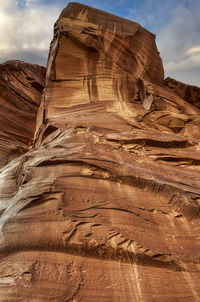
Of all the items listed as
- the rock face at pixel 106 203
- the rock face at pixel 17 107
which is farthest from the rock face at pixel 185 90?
the rock face at pixel 17 107

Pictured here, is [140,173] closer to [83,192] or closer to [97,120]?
[83,192]

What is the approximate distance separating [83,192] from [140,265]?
1532mm

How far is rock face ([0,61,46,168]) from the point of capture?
1162cm

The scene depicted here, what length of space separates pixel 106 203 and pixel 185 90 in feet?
43.1

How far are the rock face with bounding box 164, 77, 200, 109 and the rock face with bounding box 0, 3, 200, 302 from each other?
6.53 metres

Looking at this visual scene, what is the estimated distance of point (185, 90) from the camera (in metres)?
15.0

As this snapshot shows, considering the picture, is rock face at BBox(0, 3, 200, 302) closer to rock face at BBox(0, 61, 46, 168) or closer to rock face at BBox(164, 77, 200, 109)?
rock face at BBox(0, 61, 46, 168)

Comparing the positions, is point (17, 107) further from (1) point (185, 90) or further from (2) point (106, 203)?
(2) point (106, 203)

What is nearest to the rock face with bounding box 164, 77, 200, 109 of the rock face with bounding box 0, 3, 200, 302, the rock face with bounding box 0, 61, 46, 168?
the rock face with bounding box 0, 3, 200, 302

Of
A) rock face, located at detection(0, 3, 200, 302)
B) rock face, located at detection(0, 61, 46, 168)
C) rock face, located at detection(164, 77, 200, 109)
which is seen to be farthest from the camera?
rock face, located at detection(164, 77, 200, 109)

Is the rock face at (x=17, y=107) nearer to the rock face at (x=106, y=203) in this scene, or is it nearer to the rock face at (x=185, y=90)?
the rock face at (x=106, y=203)

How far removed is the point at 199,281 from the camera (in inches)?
135

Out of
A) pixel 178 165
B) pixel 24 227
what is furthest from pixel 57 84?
pixel 24 227

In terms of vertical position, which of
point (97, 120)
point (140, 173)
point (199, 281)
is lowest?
point (199, 281)
